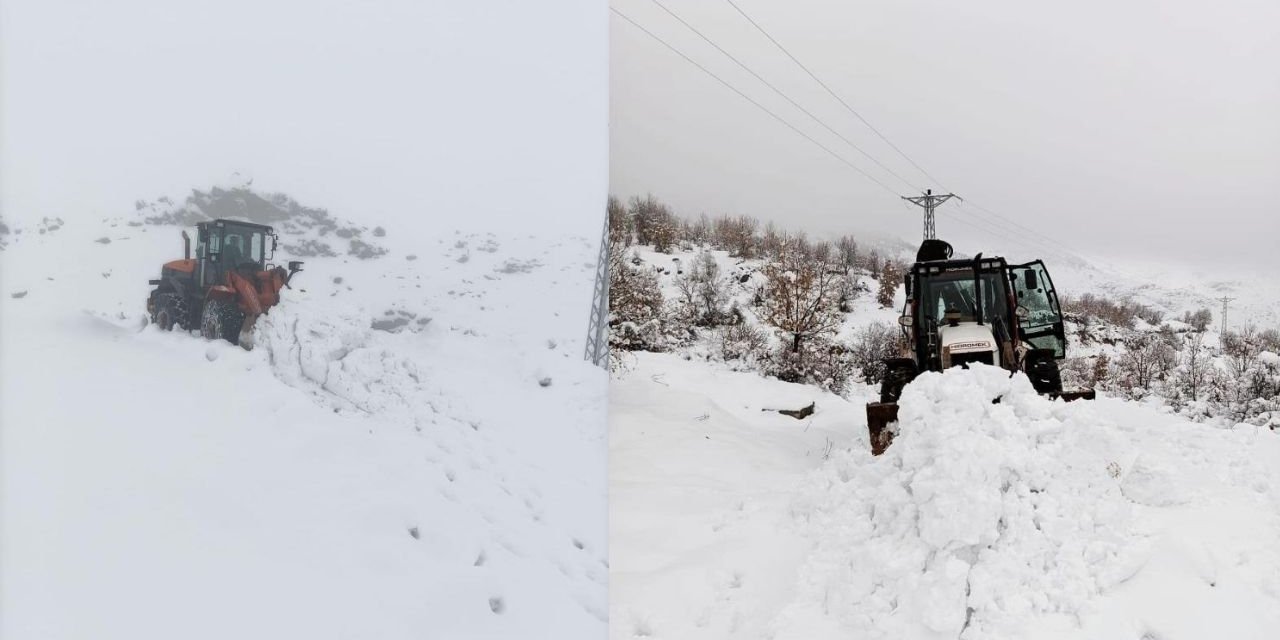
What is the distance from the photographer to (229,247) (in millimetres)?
1188

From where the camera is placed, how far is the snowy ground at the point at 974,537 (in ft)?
5.27

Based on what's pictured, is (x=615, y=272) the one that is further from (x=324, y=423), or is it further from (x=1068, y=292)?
(x=324, y=423)

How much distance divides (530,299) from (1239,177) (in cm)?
339

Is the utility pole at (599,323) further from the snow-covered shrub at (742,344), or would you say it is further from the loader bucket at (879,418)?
the snow-covered shrub at (742,344)

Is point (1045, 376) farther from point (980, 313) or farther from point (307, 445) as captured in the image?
point (307, 445)

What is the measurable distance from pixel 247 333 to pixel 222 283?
0.31 feet

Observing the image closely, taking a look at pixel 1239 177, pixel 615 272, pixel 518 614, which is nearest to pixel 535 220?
pixel 518 614

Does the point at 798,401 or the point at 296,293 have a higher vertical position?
the point at 296,293

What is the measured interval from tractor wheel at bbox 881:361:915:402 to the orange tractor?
2.98 metres

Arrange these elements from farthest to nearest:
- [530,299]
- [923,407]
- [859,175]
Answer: [859,175]
[923,407]
[530,299]

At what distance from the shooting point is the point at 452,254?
1511 mm

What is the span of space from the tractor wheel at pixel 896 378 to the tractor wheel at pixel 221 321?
A: 9.94 ft

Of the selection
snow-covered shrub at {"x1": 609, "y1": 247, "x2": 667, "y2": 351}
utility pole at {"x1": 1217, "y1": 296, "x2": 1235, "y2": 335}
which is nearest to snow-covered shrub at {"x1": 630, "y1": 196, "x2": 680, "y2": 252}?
snow-covered shrub at {"x1": 609, "y1": 247, "x2": 667, "y2": 351}

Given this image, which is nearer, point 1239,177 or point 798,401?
point 1239,177
